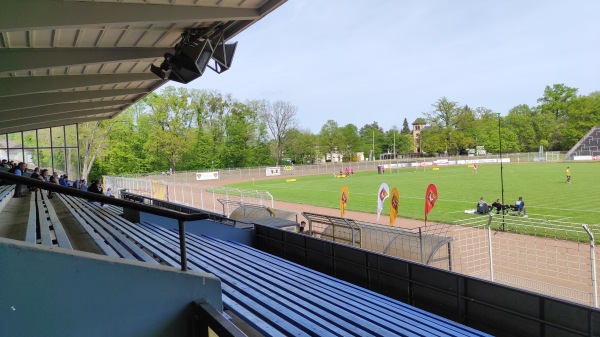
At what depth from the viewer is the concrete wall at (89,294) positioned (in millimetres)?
2521

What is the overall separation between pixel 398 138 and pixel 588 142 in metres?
49.6

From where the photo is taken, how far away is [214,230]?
1191cm

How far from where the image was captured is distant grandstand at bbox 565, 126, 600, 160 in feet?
279

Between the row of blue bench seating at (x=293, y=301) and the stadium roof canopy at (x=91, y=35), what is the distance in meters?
4.35

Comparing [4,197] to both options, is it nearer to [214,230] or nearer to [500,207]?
[214,230]

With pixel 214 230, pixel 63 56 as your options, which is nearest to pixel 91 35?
pixel 63 56

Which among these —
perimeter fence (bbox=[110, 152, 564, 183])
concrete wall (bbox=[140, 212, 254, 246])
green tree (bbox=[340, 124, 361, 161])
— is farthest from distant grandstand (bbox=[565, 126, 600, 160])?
concrete wall (bbox=[140, 212, 254, 246])

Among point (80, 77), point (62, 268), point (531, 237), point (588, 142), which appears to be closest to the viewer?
point (62, 268)

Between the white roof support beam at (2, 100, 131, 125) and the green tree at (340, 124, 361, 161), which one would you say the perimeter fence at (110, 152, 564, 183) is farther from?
the white roof support beam at (2, 100, 131, 125)

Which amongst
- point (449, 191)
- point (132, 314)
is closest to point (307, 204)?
point (449, 191)

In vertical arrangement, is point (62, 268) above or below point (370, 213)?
above

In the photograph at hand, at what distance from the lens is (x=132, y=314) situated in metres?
2.91

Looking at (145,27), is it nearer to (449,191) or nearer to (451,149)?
(449,191)

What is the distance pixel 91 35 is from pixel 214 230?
257 inches
